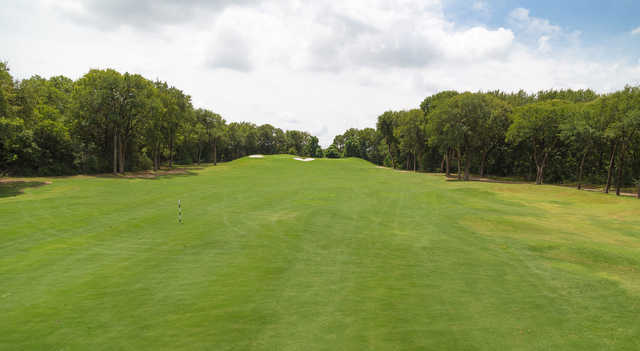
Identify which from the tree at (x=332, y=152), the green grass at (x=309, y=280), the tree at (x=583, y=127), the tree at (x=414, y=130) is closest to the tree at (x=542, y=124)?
the tree at (x=583, y=127)

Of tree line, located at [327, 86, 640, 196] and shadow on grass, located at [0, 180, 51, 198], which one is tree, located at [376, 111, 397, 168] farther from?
shadow on grass, located at [0, 180, 51, 198]

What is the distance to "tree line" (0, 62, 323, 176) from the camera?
32812 millimetres

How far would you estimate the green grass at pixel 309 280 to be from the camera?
256 inches

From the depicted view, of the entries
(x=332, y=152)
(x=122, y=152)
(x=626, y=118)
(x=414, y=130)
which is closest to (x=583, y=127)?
(x=626, y=118)

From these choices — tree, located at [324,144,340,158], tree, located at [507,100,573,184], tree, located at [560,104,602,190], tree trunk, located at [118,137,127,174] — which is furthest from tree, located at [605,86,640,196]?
tree, located at [324,144,340,158]

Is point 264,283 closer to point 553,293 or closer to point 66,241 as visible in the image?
point 553,293

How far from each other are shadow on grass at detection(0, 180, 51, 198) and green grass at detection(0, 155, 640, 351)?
7176 millimetres

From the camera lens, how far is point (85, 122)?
4309 centimetres

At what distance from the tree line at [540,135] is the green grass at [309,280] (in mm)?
20618

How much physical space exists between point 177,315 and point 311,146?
440ft

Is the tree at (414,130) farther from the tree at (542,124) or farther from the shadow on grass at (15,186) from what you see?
the shadow on grass at (15,186)

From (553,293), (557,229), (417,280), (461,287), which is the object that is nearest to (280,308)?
(417,280)

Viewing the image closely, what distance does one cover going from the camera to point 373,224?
18734 mm

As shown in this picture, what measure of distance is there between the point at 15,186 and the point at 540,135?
6465cm
